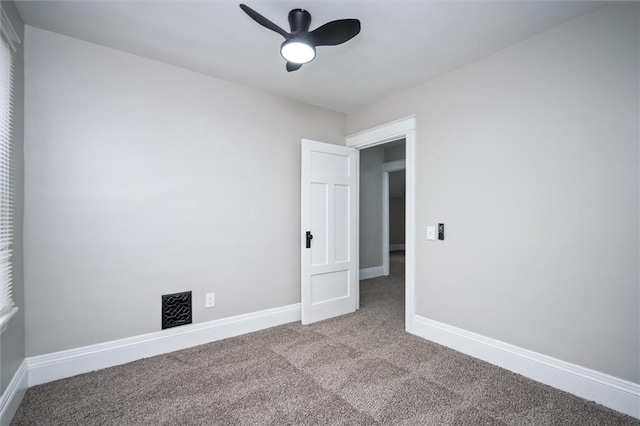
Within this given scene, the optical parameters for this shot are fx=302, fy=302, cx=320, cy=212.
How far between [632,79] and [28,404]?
4.26 m

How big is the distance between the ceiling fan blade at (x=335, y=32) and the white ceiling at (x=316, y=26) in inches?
8.0

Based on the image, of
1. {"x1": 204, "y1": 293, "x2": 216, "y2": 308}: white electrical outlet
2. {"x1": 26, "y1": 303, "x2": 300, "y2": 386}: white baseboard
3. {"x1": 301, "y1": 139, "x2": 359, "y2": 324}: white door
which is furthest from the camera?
{"x1": 301, "y1": 139, "x2": 359, "y2": 324}: white door

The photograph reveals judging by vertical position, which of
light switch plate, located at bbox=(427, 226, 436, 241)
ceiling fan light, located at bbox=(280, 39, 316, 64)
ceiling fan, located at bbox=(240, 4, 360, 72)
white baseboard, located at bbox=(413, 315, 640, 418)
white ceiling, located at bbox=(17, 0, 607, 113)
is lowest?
white baseboard, located at bbox=(413, 315, 640, 418)

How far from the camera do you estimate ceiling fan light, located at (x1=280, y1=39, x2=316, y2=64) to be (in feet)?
6.24

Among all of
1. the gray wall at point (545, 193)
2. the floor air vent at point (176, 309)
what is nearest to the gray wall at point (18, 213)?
the floor air vent at point (176, 309)

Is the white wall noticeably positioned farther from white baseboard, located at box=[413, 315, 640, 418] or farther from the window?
white baseboard, located at box=[413, 315, 640, 418]

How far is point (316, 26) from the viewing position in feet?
6.88

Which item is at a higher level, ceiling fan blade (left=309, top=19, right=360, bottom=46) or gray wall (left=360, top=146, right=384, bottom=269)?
ceiling fan blade (left=309, top=19, right=360, bottom=46)

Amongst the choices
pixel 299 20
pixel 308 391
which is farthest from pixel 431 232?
pixel 299 20

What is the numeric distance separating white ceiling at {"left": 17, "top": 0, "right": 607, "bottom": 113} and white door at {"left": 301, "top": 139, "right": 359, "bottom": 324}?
0.90 meters

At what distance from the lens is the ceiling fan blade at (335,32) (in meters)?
1.74

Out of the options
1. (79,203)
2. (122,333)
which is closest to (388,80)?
(79,203)

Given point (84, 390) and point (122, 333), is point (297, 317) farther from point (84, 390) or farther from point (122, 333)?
point (84, 390)

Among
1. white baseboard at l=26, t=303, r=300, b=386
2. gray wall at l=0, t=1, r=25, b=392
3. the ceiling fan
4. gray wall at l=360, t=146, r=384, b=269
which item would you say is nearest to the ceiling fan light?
the ceiling fan
